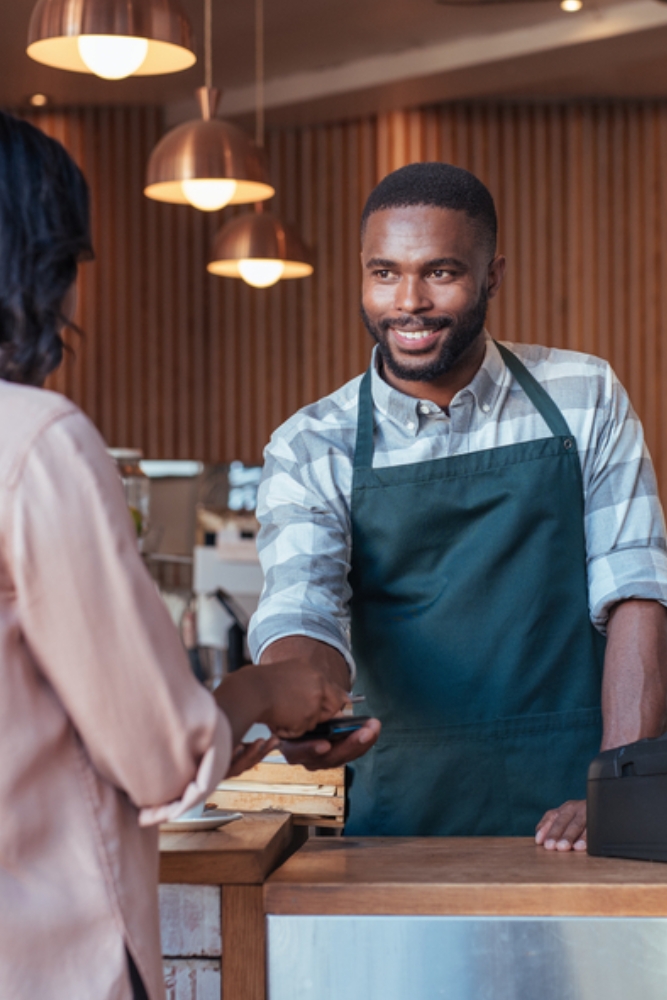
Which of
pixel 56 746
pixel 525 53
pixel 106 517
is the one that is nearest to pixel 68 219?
pixel 106 517

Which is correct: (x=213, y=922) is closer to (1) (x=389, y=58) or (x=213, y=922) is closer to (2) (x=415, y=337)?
(2) (x=415, y=337)

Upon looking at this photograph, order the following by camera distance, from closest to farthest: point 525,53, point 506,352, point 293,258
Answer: point 506,352 < point 293,258 < point 525,53

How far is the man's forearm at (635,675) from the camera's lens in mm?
1744

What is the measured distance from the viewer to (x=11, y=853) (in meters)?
0.94

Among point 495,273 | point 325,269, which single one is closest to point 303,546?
point 495,273

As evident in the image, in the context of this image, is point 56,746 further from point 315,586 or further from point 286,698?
point 315,586

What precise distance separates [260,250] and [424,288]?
2799 millimetres

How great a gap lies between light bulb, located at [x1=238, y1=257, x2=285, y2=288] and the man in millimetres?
2748

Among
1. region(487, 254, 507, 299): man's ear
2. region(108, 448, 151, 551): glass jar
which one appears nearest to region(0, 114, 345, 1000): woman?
region(487, 254, 507, 299): man's ear

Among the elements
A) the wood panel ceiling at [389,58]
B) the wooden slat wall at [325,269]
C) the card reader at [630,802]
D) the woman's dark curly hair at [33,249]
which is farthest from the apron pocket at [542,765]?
the wooden slat wall at [325,269]

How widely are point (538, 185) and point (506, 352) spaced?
4924mm

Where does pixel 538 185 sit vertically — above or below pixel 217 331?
above

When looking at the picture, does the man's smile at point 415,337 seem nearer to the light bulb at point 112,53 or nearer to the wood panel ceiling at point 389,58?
the light bulb at point 112,53

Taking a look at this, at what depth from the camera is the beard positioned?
6.13ft
